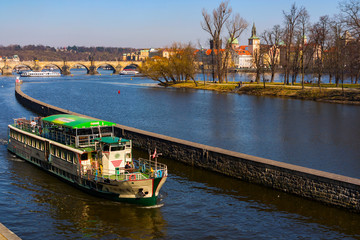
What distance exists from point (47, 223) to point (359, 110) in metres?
58.4

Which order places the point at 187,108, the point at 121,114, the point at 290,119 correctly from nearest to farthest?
the point at 290,119 < the point at 121,114 < the point at 187,108

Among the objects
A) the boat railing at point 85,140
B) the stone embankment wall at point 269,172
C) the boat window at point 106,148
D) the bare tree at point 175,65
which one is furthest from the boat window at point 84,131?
the bare tree at point 175,65

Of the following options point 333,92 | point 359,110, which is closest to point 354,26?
point 333,92

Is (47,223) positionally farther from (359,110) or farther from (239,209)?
(359,110)

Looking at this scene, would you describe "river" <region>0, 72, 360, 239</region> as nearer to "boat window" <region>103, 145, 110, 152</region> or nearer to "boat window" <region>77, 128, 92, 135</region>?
"boat window" <region>103, 145, 110, 152</region>

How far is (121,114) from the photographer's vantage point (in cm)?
6819

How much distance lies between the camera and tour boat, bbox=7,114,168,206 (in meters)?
26.4

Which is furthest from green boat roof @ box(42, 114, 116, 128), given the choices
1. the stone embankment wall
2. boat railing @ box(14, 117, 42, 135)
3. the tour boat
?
the stone embankment wall

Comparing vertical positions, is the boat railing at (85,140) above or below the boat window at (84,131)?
below

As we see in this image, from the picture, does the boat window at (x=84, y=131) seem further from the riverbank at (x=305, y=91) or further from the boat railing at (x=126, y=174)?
the riverbank at (x=305, y=91)

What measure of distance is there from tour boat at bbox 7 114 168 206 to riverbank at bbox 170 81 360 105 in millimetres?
60141

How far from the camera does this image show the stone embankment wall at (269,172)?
978 inches

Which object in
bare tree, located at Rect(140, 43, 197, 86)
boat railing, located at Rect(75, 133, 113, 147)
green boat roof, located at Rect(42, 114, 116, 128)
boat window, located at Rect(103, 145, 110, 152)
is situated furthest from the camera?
bare tree, located at Rect(140, 43, 197, 86)

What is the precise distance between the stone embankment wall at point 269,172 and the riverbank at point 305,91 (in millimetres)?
51941
